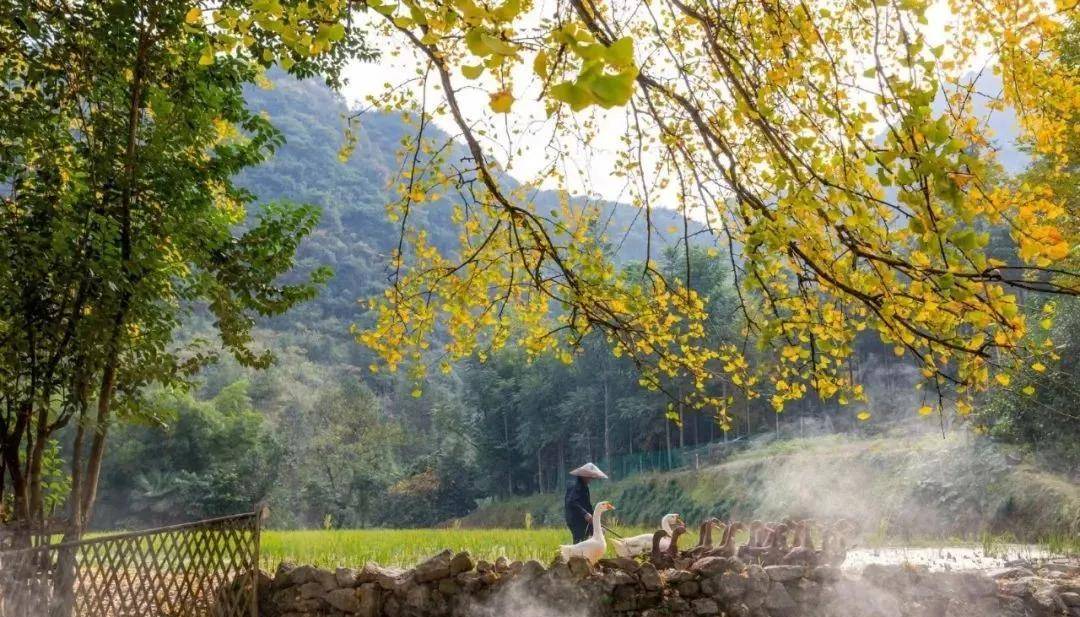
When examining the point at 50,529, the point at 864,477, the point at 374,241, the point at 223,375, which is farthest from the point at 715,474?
the point at 374,241

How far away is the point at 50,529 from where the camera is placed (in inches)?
187

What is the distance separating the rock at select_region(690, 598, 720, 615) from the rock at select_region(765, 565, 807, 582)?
55 centimetres

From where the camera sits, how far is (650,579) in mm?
6020

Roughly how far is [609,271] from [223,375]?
4340 cm

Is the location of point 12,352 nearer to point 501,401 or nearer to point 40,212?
point 40,212

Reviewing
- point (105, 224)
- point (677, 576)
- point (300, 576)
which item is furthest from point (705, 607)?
point (105, 224)

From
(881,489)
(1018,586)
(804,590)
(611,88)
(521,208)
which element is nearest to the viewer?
(611,88)

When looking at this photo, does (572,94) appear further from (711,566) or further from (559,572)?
(711,566)

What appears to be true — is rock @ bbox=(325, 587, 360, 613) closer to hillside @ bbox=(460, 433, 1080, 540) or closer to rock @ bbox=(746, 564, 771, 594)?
rock @ bbox=(746, 564, 771, 594)

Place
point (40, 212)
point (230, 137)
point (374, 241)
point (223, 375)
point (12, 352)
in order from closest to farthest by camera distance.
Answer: point (12, 352)
point (40, 212)
point (230, 137)
point (223, 375)
point (374, 241)

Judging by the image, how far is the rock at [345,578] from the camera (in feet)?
19.8

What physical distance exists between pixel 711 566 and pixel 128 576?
408 cm

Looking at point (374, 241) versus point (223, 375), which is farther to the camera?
point (374, 241)

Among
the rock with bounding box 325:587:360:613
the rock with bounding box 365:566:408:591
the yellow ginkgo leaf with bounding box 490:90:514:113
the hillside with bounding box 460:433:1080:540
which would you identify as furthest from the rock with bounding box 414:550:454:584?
the hillside with bounding box 460:433:1080:540
